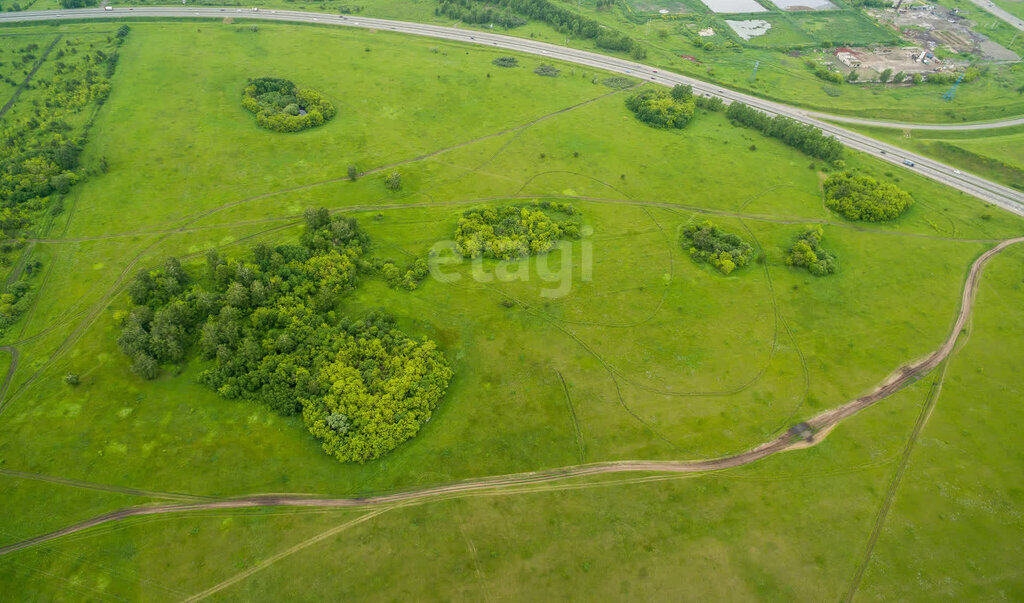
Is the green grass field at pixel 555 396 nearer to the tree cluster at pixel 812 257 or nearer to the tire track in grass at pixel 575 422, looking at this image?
the tire track in grass at pixel 575 422

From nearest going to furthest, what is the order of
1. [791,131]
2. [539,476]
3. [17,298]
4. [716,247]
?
[539,476] → [17,298] → [716,247] → [791,131]

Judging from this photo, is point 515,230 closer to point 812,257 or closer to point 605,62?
point 812,257

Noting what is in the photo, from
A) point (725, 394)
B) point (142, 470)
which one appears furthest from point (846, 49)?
point (142, 470)

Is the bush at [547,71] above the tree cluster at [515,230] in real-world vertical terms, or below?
above

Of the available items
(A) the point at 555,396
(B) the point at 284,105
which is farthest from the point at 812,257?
(B) the point at 284,105

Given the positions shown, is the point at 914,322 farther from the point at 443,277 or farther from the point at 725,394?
the point at 443,277

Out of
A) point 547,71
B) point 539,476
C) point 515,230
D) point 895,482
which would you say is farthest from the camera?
point 547,71

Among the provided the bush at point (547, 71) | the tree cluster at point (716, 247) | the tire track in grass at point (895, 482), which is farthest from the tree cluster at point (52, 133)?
the tire track in grass at point (895, 482)
